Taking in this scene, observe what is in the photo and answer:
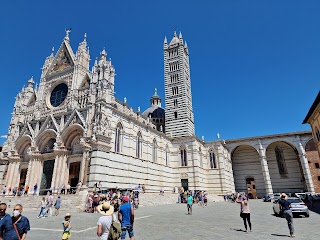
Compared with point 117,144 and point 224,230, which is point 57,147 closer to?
point 117,144

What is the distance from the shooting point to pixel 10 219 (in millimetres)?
4242

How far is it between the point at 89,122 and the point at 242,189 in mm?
30172

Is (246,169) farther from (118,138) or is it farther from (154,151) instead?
(118,138)

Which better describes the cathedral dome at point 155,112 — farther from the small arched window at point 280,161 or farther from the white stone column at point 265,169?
the small arched window at point 280,161

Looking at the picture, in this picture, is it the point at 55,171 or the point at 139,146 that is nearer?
the point at 55,171

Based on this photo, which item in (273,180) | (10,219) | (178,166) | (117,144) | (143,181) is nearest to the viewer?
(10,219)

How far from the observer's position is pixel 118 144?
24.0 m

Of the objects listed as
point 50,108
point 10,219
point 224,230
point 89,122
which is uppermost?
point 50,108

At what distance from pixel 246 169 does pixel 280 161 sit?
5.86 meters

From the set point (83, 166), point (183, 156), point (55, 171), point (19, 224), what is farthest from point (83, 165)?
point (19, 224)

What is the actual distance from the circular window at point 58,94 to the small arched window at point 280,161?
35.7 meters

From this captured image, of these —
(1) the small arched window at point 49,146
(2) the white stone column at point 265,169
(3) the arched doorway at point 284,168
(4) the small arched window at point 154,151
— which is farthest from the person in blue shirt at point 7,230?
(3) the arched doorway at point 284,168

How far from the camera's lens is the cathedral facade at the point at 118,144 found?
22642 mm

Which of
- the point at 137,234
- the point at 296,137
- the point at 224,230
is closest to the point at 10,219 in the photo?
the point at 137,234
